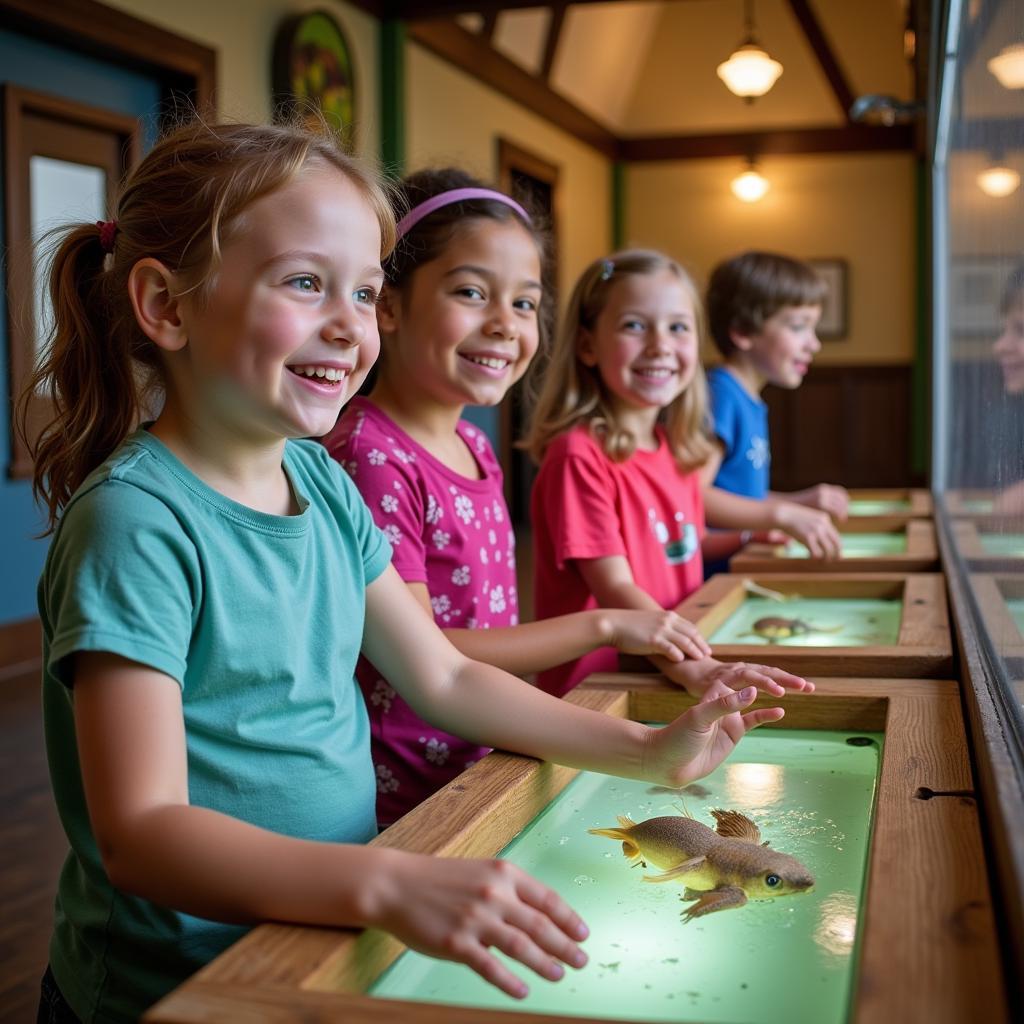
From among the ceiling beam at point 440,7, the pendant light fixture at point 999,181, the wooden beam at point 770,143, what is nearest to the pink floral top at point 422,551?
the pendant light fixture at point 999,181

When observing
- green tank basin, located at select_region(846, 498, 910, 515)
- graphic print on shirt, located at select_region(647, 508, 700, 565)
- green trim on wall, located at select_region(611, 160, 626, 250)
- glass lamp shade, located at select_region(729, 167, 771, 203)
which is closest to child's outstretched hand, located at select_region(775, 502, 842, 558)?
graphic print on shirt, located at select_region(647, 508, 700, 565)

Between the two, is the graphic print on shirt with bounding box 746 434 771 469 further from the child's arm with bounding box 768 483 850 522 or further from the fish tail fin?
the fish tail fin

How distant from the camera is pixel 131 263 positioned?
108cm

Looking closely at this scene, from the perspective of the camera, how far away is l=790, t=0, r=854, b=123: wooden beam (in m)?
9.84

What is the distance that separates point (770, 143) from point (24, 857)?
31.9ft

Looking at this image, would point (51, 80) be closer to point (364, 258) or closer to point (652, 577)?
point (652, 577)

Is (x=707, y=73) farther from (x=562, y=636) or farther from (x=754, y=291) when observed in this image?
(x=562, y=636)

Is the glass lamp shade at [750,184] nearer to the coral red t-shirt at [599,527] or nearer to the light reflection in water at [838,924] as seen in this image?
the coral red t-shirt at [599,527]

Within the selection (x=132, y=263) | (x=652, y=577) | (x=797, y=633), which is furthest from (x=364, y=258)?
(x=652, y=577)

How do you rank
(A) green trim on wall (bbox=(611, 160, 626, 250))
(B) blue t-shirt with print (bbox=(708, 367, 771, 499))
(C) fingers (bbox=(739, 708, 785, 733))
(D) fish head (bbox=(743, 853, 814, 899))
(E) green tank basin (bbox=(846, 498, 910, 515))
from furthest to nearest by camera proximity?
1. (A) green trim on wall (bbox=(611, 160, 626, 250))
2. (E) green tank basin (bbox=(846, 498, 910, 515))
3. (B) blue t-shirt with print (bbox=(708, 367, 771, 499))
4. (C) fingers (bbox=(739, 708, 785, 733))
5. (D) fish head (bbox=(743, 853, 814, 899))

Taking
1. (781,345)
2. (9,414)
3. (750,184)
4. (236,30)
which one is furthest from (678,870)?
(750,184)

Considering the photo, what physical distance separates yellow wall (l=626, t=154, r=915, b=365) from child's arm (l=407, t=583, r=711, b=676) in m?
9.97

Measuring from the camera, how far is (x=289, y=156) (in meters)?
1.04

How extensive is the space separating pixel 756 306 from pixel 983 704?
2.35 meters
